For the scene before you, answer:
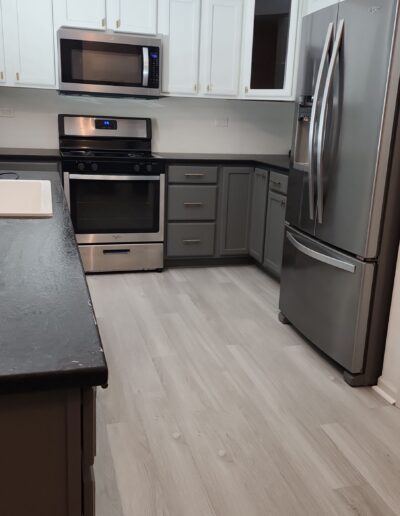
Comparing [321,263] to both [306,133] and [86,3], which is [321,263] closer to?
[306,133]

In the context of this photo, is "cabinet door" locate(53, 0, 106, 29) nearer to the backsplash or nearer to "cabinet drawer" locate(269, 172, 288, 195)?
the backsplash

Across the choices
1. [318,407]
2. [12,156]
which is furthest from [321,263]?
[12,156]

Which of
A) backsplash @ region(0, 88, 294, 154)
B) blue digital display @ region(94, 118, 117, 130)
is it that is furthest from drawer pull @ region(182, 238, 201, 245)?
blue digital display @ region(94, 118, 117, 130)

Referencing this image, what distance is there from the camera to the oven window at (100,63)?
3.61 metres

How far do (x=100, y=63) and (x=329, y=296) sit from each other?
2434mm

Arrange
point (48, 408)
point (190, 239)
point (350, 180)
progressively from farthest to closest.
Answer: point (190, 239), point (350, 180), point (48, 408)

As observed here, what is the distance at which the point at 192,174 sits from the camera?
3.95 meters

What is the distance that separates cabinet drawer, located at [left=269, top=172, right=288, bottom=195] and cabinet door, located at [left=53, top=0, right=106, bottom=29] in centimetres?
167

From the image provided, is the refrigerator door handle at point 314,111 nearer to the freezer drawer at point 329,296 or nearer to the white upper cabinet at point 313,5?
the freezer drawer at point 329,296

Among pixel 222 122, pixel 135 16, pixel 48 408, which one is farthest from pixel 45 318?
pixel 222 122

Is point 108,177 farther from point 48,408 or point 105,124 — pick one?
point 48,408

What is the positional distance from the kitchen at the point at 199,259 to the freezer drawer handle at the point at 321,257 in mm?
12

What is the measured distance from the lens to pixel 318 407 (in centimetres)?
219

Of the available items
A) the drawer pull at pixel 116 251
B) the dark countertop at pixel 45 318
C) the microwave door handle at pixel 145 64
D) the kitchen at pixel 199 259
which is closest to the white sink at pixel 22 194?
the kitchen at pixel 199 259
